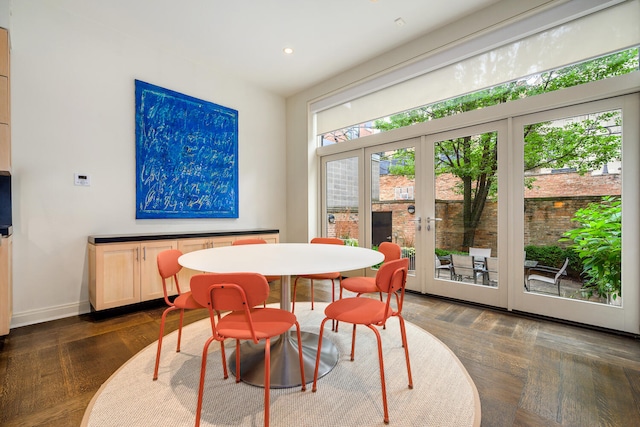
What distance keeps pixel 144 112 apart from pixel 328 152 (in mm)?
2615

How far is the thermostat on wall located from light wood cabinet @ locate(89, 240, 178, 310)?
675 millimetres

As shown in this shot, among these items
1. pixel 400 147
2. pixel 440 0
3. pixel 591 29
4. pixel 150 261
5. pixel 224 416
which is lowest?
pixel 224 416

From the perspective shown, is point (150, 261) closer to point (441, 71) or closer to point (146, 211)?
point (146, 211)

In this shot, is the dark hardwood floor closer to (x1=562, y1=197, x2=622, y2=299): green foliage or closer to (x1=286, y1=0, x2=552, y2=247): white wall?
(x1=562, y1=197, x2=622, y2=299): green foliage

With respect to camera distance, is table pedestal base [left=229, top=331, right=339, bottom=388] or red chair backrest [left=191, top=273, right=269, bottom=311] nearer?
red chair backrest [left=191, top=273, right=269, bottom=311]

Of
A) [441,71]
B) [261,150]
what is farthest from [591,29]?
[261,150]

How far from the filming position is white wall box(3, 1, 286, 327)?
105 inches

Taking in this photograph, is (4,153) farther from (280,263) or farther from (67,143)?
(280,263)

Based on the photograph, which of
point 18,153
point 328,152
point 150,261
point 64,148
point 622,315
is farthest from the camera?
point 328,152

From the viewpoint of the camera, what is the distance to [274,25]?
3.12 metres

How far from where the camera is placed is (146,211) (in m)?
3.38

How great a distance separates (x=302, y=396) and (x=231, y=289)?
821 millimetres

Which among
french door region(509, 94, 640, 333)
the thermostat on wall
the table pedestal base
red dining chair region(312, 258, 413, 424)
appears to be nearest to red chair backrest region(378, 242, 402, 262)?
red dining chair region(312, 258, 413, 424)

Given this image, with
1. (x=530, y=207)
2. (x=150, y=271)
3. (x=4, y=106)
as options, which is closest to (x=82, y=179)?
(x=4, y=106)
